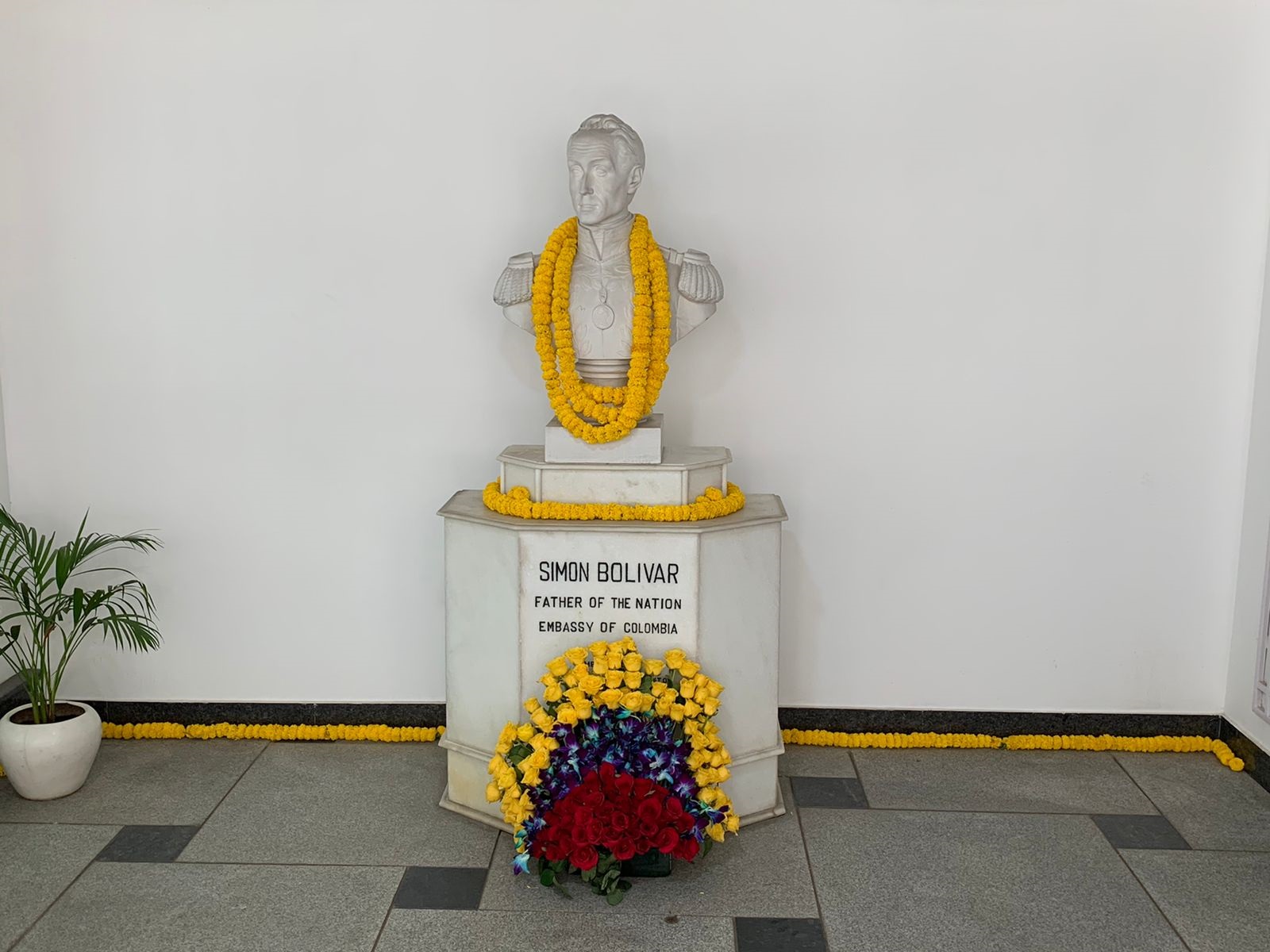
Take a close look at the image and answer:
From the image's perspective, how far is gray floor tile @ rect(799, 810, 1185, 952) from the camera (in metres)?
3.10

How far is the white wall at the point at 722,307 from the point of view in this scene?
4031 mm

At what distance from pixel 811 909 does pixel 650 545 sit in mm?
1110

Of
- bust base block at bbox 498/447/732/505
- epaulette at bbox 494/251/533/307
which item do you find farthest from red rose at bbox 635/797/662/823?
epaulette at bbox 494/251/533/307

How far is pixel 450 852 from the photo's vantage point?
11.6ft

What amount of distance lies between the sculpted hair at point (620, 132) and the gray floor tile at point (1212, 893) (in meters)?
2.55

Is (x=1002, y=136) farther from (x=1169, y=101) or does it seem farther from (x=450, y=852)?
(x=450, y=852)

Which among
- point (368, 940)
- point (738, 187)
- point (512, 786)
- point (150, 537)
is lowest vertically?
point (368, 940)

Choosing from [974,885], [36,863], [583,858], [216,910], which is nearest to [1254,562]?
[974,885]

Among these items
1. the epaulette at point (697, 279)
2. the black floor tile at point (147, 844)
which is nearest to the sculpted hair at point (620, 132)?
the epaulette at point (697, 279)

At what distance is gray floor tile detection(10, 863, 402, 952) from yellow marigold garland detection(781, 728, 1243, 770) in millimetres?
1702

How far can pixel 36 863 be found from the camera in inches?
137

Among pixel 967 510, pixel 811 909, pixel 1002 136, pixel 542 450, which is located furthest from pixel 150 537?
pixel 1002 136

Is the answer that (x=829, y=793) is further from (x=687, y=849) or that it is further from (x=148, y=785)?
(x=148, y=785)

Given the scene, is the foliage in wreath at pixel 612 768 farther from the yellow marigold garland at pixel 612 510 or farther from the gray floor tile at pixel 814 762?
the gray floor tile at pixel 814 762
